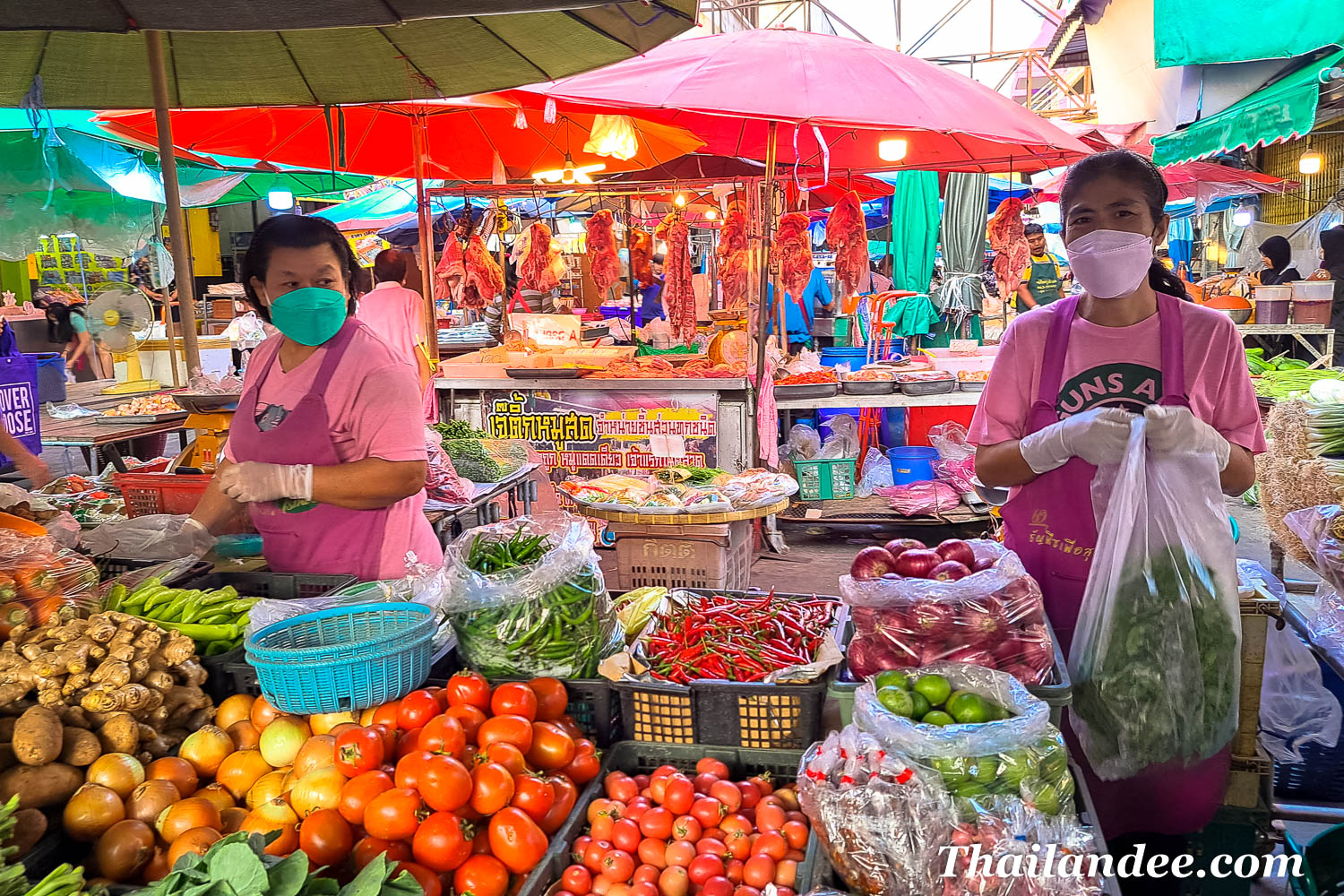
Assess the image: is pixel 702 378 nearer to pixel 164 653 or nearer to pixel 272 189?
pixel 164 653

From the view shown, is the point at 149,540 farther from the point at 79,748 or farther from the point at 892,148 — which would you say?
the point at 892,148

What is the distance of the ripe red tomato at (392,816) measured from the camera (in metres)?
1.59

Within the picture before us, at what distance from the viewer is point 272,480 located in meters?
2.63

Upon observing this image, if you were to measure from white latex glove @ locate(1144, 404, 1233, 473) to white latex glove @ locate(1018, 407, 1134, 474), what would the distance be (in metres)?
0.06

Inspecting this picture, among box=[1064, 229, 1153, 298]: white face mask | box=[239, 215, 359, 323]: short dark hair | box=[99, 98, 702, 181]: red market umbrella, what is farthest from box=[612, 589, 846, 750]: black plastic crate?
box=[99, 98, 702, 181]: red market umbrella

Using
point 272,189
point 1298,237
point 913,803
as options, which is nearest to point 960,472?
point 913,803

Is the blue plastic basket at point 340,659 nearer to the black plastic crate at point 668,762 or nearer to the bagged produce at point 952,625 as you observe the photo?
the black plastic crate at point 668,762

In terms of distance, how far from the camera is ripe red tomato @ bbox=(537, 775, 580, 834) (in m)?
1.74

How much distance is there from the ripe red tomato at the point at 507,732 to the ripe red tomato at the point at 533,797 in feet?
0.28

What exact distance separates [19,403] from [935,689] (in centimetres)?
541

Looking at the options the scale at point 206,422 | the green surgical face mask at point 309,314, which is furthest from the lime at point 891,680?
the scale at point 206,422

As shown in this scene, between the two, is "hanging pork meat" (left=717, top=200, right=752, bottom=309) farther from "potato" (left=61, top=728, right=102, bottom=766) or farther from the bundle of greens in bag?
"potato" (left=61, top=728, right=102, bottom=766)

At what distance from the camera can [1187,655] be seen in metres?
2.08

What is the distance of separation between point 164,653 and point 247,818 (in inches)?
20.2
